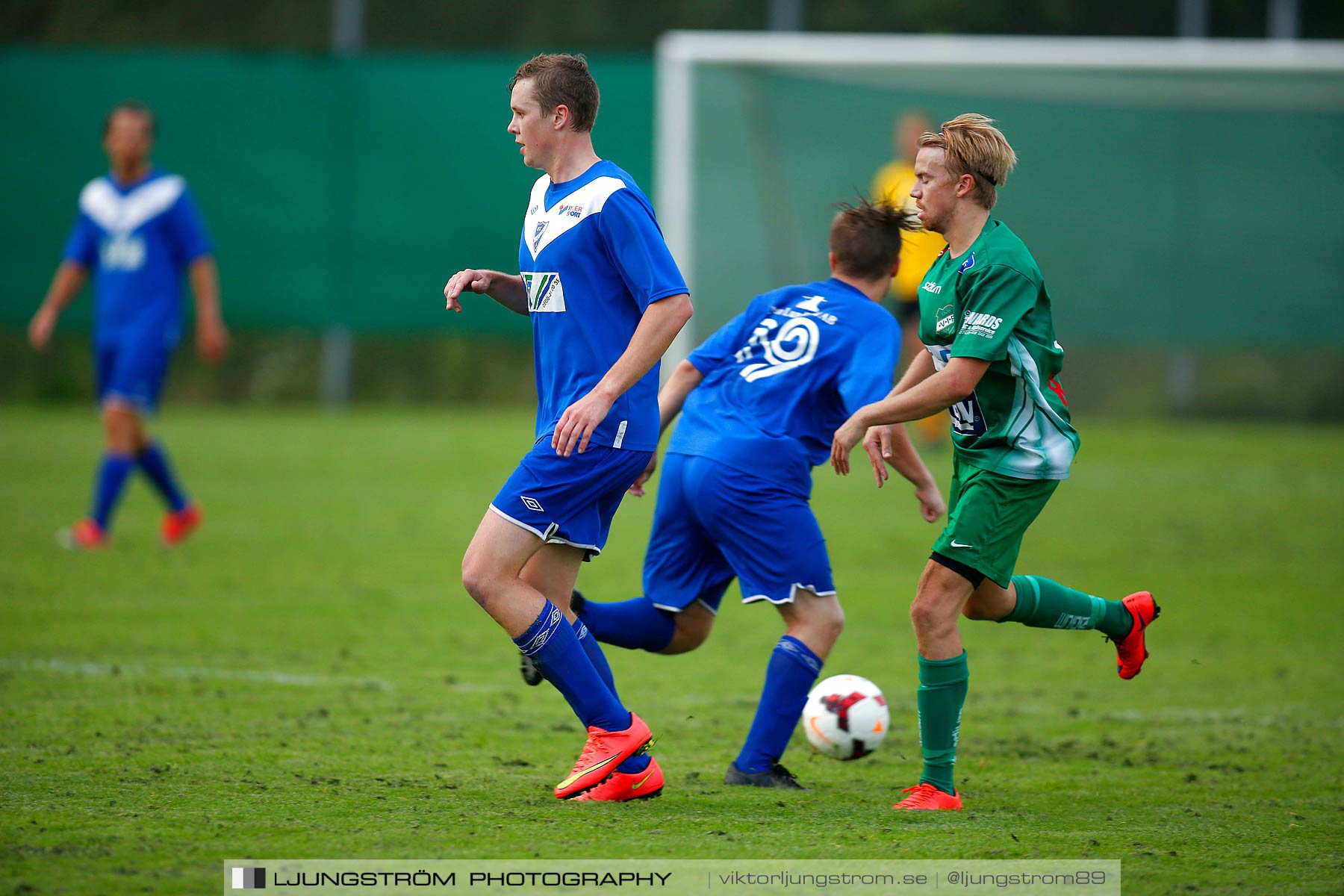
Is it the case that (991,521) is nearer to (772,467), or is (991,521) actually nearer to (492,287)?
(772,467)

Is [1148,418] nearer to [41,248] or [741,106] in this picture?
[741,106]

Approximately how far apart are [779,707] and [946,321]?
122 centimetres

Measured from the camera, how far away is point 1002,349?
12.8 ft

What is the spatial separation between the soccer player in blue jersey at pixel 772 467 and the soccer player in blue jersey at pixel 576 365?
0.29 metres

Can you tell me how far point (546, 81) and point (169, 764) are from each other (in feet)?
7.25

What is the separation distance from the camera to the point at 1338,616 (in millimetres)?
7371

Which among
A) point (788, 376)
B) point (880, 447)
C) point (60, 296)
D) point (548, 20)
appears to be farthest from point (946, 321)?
point (548, 20)

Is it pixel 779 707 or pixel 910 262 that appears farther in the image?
pixel 910 262

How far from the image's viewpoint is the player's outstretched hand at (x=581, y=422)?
3.79m

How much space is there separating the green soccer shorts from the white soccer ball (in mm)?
666

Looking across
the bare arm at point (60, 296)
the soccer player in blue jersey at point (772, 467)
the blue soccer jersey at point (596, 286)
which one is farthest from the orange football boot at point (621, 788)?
the bare arm at point (60, 296)

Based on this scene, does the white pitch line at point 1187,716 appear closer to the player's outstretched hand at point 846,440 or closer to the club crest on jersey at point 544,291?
the player's outstretched hand at point 846,440

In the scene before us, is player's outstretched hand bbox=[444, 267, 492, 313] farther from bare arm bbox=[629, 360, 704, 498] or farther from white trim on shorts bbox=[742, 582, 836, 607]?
white trim on shorts bbox=[742, 582, 836, 607]

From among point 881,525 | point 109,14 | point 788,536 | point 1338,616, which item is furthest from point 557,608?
point 109,14
